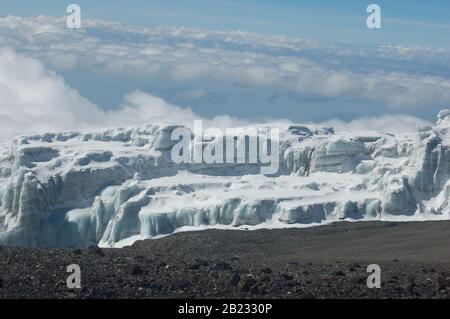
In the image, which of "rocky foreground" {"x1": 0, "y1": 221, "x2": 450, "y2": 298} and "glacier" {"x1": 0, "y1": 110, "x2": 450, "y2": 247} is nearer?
"rocky foreground" {"x1": 0, "y1": 221, "x2": 450, "y2": 298}

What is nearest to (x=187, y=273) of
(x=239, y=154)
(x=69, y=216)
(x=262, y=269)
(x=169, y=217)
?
(x=262, y=269)

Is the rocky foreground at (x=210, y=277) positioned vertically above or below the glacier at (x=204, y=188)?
below

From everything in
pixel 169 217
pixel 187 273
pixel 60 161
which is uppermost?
pixel 60 161

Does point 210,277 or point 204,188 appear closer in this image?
point 210,277

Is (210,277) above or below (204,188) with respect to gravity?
below

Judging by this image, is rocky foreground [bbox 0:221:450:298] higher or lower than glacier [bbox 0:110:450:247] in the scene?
lower

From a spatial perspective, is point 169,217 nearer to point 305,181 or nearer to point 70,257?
point 305,181

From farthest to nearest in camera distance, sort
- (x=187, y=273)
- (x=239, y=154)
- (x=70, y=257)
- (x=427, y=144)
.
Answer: (x=239, y=154) → (x=427, y=144) → (x=70, y=257) → (x=187, y=273)

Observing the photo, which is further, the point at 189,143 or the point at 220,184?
the point at 189,143
